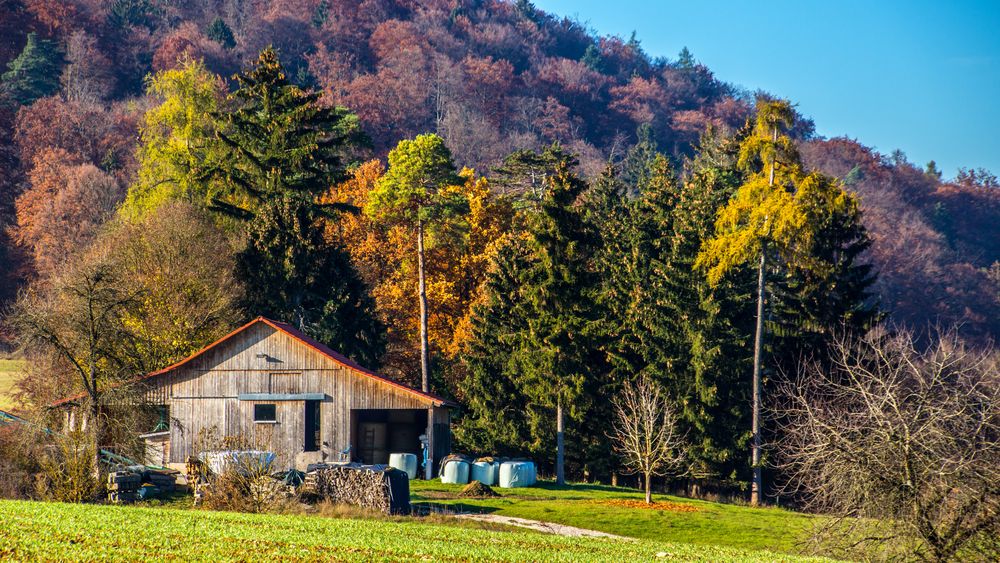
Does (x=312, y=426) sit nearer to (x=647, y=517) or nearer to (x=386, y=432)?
(x=386, y=432)

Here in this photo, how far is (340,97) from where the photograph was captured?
125375 mm

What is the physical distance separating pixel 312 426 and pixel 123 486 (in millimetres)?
11528

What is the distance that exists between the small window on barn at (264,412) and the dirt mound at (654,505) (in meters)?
15.2

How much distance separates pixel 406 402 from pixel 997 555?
27.0 m

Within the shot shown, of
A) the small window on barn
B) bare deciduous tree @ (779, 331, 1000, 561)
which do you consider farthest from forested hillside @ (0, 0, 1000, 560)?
the small window on barn

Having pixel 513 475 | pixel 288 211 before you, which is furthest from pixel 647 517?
pixel 288 211

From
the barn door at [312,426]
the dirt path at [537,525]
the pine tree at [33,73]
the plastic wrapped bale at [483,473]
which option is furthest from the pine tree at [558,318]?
the pine tree at [33,73]

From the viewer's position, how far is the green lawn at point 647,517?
1401 inches

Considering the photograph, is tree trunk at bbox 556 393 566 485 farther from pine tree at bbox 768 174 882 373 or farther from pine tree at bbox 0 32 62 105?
pine tree at bbox 0 32 62 105

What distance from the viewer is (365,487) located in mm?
36188

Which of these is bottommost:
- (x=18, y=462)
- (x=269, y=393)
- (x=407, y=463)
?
(x=407, y=463)

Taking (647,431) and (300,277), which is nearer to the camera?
(647,431)

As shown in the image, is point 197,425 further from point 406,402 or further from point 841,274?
point 841,274

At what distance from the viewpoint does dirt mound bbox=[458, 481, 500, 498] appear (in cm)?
4203
